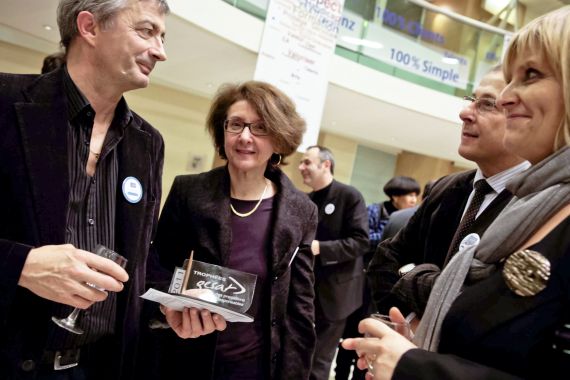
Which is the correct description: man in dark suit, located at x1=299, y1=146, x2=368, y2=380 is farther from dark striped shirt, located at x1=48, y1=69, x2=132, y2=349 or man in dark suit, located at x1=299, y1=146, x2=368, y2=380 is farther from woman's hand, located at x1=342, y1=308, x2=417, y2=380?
woman's hand, located at x1=342, y1=308, x2=417, y2=380

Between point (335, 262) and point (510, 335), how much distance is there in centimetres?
299

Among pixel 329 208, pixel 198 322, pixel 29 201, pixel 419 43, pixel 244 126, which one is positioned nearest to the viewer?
pixel 29 201

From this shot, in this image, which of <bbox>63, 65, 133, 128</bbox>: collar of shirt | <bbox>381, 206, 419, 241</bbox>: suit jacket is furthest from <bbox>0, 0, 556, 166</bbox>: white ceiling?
<bbox>63, 65, 133, 128</bbox>: collar of shirt

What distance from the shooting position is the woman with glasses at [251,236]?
1926 millimetres

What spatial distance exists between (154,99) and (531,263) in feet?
25.9

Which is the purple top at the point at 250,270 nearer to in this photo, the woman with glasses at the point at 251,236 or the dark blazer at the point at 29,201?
the woman with glasses at the point at 251,236

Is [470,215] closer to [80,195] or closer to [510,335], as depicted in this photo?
[510,335]

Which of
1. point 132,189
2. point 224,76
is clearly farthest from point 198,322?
point 224,76

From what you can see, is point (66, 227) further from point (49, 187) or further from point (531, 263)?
point (531, 263)

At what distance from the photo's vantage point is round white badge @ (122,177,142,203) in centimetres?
161

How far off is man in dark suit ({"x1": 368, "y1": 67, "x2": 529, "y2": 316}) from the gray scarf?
33 cm

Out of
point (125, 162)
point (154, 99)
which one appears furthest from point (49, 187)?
point (154, 99)

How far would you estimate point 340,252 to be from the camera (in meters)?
3.91

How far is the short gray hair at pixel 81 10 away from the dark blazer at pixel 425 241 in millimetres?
1253
